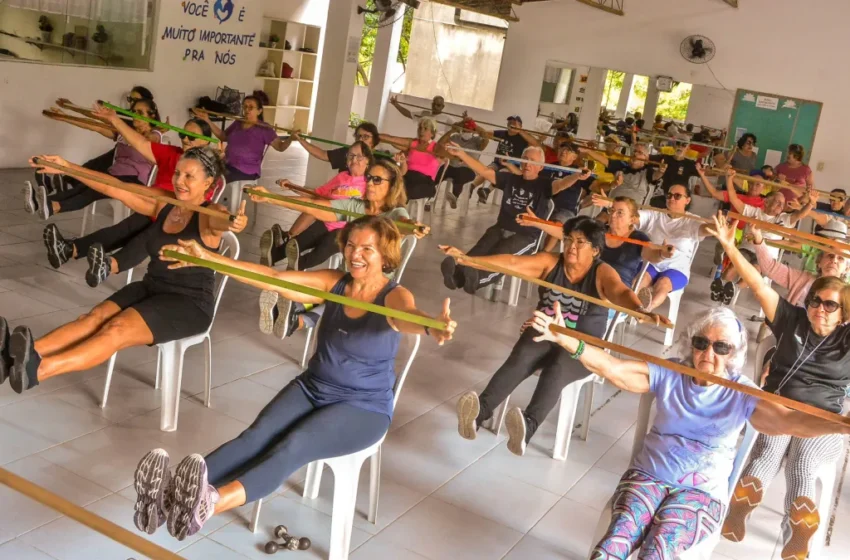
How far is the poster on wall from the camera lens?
1039 centimetres

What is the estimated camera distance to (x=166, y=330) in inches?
147

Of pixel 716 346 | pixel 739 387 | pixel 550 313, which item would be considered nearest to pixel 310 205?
pixel 550 313

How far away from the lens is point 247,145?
25.2ft

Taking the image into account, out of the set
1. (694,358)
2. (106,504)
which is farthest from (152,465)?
(694,358)

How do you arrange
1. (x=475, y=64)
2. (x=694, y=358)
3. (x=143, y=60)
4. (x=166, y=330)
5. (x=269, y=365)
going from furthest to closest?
(x=475, y=64) → (x=143, y=60) → (x=269, y=365) → (x=166, y=330) → (x=694, y=358)

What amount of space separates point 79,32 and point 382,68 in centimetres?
365

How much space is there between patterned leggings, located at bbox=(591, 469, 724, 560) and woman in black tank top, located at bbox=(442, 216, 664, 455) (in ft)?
2.79

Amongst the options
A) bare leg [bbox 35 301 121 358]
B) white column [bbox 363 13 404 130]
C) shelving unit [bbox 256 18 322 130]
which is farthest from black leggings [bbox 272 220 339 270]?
shelving unit [bbox 256 18 322 130]

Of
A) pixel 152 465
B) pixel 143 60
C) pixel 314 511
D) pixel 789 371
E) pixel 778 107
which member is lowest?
pixel 314 511

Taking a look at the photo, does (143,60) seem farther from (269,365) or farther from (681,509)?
(681,509)

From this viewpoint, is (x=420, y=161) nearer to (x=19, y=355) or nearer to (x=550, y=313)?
(x=550, y=313)

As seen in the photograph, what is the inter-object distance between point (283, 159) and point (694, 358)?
10124 millimetres

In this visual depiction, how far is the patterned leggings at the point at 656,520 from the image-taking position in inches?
107

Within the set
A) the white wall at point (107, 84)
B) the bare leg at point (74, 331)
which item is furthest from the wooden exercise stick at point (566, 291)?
the white wall at point (107, 84)
